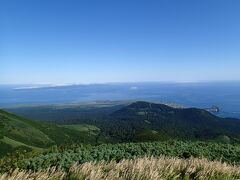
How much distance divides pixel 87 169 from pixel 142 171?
1.19 m

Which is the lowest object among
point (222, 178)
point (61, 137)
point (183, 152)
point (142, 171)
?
point (61, 137)

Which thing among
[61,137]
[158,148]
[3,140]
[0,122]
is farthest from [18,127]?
[158,148]

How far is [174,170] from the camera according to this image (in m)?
9.57

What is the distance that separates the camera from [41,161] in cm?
1196

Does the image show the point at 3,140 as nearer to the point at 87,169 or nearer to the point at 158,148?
the point at 158,148

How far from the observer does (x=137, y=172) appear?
8109 mm

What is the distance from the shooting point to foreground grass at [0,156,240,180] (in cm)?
721

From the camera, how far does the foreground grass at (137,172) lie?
721cm

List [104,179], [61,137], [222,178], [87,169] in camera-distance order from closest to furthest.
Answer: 1. [104,179]
2. [87,169]
3. [222,178]
4. [61,137]

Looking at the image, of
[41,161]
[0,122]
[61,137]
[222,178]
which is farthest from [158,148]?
Answer: [61,137]

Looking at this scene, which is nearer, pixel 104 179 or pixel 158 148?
pixel 104 179

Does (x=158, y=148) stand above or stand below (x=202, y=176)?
below

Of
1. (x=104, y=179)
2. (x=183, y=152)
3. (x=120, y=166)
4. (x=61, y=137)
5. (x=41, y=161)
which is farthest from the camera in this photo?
(x=61, y=137)

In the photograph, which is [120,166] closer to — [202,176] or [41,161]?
[202,176]
